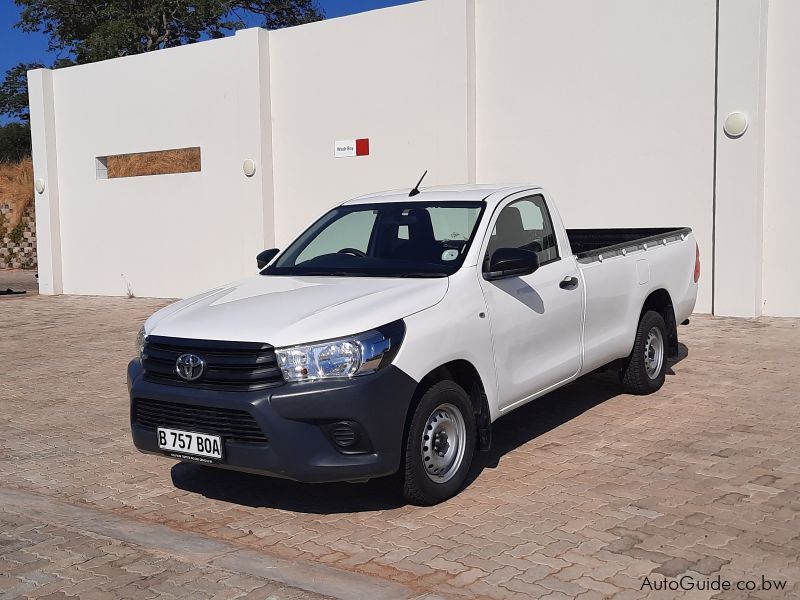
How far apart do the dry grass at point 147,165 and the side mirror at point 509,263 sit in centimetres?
1726

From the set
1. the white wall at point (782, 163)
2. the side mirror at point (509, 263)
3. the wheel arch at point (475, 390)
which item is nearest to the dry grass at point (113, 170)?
the white wall at point (782, 163)

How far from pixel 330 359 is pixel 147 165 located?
21.4 metres

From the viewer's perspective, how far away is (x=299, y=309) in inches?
206

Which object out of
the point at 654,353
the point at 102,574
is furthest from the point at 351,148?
the point at 102,574

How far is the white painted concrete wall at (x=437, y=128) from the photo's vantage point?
40.2 feet

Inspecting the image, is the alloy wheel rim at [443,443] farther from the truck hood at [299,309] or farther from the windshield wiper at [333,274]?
the windshield wiper at [333,274]

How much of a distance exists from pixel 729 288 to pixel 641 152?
225 centimetres

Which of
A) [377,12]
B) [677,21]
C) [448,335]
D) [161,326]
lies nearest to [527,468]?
[448,335]

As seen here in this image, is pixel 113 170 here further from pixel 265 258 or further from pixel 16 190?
pixel 265 258

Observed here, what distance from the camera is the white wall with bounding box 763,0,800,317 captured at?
39.4ft

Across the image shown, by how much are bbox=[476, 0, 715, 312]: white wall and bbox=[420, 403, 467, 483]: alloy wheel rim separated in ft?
26.8

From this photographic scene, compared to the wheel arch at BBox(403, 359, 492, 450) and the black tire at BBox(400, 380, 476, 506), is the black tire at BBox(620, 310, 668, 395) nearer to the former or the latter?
the wheel arch at BBox(403, 359, 492, 450)

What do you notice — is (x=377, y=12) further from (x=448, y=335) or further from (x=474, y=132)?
(x=448, y=335)

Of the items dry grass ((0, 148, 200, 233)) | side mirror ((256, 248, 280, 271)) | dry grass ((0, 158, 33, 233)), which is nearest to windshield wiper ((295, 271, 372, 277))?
side mirror ((256, 248, 280, 271))
